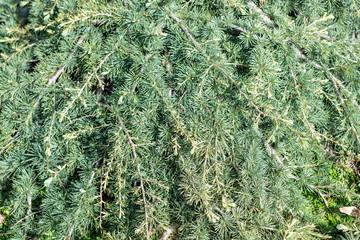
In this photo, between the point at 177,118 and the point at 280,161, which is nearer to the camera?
the point at 177,118

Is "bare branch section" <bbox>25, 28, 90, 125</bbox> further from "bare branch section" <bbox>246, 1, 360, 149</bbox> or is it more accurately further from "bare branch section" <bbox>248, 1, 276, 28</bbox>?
"bare branch section" <bbox>248, 1, 276, 28</bbox>

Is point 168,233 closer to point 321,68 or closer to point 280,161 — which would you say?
point 280,161

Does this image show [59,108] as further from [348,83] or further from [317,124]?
[348,83]

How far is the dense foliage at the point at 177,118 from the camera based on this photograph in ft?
6.45

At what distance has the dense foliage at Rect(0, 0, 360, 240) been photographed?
196 centimetres

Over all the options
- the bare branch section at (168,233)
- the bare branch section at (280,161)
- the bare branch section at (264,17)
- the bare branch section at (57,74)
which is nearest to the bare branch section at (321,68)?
the bare branch section at (264,17)

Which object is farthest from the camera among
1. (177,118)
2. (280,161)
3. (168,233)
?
(280,161)

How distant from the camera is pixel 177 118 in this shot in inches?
77.1

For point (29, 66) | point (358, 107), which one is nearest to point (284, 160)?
point (358, 107)

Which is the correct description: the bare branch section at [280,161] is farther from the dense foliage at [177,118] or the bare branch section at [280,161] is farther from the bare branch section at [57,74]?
the bare branch section at [57,74]

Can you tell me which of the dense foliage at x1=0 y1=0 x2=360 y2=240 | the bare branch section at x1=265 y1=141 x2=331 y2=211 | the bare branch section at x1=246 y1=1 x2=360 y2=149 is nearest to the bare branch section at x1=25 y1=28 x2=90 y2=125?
the dense foliage at x1=0 y1=0 x2=360 y2=240

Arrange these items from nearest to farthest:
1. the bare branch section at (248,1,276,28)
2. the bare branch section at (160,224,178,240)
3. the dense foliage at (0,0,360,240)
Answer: the dense foliage at (0,0,360,240), the bare branch section at (160,224,178,240), the bare branch section at (248,1,276,28)

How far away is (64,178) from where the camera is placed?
217 centimetres

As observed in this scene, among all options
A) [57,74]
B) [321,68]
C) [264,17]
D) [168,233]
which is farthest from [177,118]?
[321,68]
